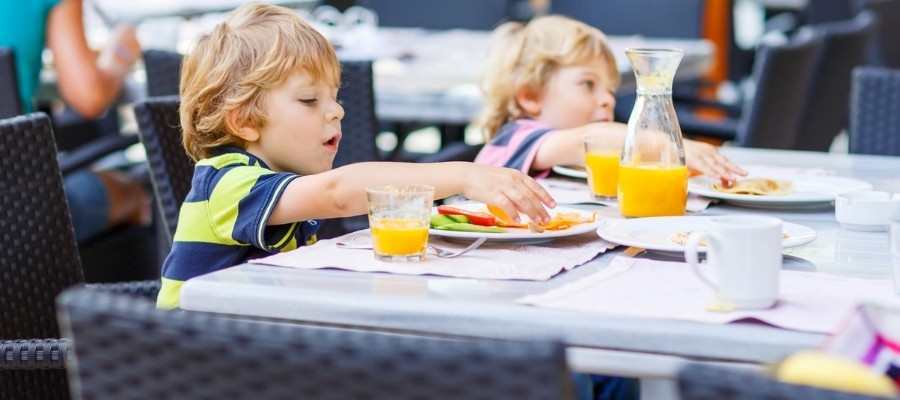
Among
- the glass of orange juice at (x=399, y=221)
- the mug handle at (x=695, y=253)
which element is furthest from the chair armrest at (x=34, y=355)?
the mug handle at (x=695, y=253)

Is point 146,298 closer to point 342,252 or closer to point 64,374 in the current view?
point 64,374

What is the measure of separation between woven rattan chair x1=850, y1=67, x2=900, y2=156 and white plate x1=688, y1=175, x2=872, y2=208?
2.29ft

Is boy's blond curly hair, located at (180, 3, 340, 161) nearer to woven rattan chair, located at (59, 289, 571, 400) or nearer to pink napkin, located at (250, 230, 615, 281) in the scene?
pink napkin, located at (250, 230, 615, 281)

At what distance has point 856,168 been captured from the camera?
2.26m

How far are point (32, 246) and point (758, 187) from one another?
107cm

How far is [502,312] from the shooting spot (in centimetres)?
121

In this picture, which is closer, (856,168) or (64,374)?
(64,374)

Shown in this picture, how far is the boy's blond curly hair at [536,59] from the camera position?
2580 millimetres

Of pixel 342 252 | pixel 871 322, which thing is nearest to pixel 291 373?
pixel 871 322

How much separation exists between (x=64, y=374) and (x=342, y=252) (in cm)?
59

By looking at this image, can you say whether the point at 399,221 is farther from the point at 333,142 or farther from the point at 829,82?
the point at 829,82

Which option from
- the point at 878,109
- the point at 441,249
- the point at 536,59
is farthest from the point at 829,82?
the point at 441,249

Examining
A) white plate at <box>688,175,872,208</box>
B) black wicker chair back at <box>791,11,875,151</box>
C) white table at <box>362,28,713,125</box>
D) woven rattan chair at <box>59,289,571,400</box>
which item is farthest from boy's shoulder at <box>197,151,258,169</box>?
black wicker chair back at <box>791,11,875,151</box>

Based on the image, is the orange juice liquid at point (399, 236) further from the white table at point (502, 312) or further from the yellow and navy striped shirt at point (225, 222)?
the yellow and navy striped shirt at point (225, 222)
